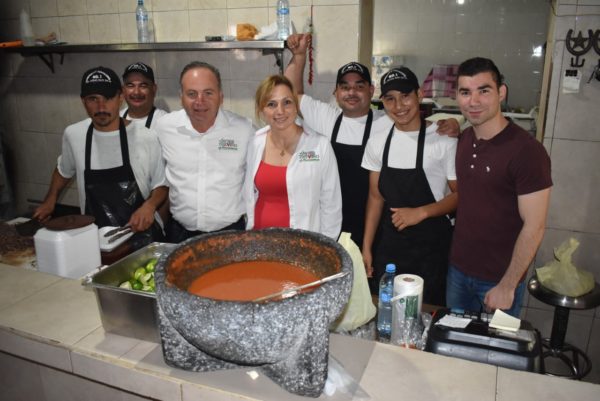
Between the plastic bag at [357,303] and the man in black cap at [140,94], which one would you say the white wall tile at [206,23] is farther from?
the plastic bag at [357,303]

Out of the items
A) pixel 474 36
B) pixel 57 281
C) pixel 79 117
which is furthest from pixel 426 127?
pixel 474 36

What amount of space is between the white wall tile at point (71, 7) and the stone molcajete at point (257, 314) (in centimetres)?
340

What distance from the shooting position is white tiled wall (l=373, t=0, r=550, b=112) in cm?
567

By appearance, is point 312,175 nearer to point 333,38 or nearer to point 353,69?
point 353,69

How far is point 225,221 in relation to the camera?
233 centimetres

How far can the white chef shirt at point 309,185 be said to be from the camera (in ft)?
7.26

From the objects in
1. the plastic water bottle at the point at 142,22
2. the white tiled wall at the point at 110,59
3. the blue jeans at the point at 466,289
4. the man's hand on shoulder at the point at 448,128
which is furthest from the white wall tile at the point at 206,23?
the blue jeans at the point at 466,289

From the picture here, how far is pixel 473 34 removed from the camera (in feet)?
19.4

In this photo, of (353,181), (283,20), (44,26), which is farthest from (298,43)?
(44,26)

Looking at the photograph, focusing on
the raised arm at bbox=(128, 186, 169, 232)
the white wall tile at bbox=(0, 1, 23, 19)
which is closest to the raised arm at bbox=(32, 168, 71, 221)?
the raised arm at bbox=(128, 186, 169, 232)

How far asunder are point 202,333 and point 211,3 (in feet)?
9.82

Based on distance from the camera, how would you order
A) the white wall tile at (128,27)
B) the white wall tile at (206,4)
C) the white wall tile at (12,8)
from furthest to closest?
the white wall tile at (12,8) → the white wall tile at (128,27) → the white wall tile at (206,4)

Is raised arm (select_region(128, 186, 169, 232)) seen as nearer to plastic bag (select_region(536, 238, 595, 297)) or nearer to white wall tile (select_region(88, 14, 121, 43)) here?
white wall tile (select_region(88, 14, 121, 43))

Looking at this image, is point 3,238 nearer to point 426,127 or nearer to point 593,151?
point 426,127
